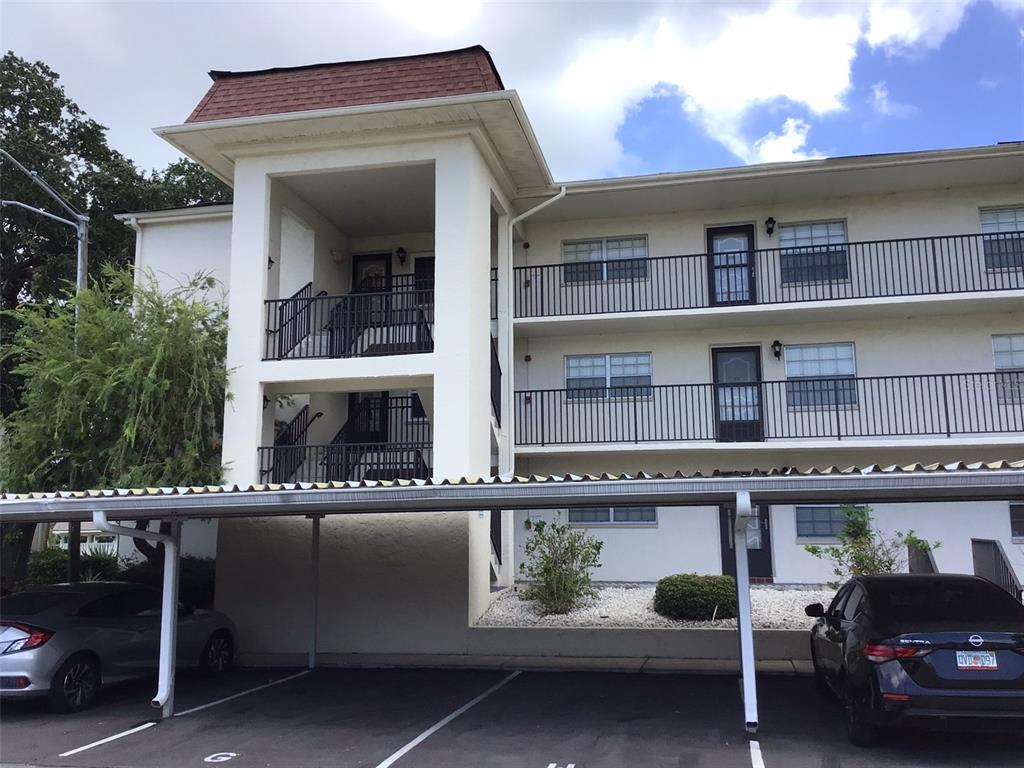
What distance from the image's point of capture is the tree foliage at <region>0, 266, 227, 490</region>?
12.6 meters

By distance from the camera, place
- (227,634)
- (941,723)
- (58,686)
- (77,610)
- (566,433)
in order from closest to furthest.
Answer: (941,723), (58,686), (77,610), (227,634), (566,433)

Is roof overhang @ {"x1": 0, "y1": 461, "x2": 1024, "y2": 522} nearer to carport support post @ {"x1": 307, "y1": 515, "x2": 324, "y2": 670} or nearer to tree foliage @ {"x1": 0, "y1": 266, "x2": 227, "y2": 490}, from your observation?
carport support post @ {"x1": 307, "y1": 515, "x2": 324, "y2": 670}

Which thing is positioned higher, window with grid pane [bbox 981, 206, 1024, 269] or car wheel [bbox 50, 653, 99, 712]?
window with grid pane [bbox 981, 206, 1024, 269]

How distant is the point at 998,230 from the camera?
1677cm

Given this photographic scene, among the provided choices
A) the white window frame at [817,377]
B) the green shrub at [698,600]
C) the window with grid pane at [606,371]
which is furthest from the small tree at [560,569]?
the white window frame at [817,377]

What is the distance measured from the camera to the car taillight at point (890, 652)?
676 centimetres

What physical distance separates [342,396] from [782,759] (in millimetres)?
11615

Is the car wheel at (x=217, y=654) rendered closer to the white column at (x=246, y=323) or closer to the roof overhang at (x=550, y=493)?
the white column at (x=246, y=323)

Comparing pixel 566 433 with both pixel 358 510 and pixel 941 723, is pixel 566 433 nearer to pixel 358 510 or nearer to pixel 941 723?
pixel 358 510

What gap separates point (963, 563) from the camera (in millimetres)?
15930

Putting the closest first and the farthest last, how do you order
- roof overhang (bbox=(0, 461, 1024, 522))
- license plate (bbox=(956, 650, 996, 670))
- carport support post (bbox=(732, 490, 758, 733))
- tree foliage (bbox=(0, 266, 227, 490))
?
license plate (bbox=(956, 650, 996, 670))
roof overhang (bbox=(0, 461, 1024, 522))
carport support post (bbox=(732, 490, 758, 733))
tree foliage (bbox=(0, 266, 227, 490))

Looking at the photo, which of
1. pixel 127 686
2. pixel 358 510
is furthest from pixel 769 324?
pixel 127 686

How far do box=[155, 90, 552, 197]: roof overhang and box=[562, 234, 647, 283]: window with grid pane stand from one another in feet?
13.0

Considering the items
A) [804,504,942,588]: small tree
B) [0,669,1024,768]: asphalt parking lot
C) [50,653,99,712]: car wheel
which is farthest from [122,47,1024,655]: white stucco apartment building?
[50,653,99,712]: car wheel
